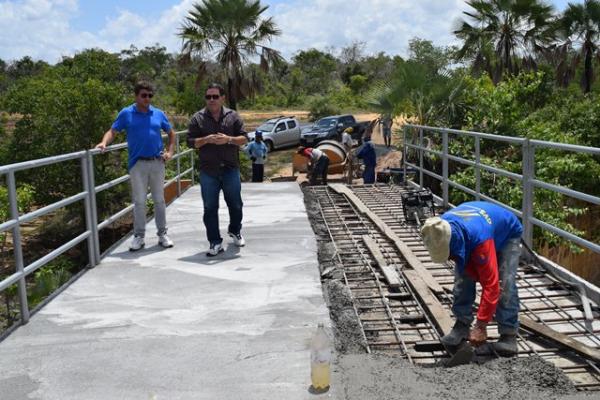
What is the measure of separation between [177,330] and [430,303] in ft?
6.44

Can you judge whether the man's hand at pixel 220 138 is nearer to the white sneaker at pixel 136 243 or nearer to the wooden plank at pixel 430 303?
the white sneaker at pixel 136 243

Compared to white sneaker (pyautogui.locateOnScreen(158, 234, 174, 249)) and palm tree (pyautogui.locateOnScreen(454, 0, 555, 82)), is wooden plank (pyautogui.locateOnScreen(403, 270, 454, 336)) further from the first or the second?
palm tree (pyautogui.locateOnScreen(454, 0, 555, 82))

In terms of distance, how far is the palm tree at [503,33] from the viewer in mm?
26266

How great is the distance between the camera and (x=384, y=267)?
21.4 ft

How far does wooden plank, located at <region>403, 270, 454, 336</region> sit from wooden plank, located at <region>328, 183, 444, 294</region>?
0.21ft

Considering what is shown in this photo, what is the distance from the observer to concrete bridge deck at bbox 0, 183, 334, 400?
3.84 metres

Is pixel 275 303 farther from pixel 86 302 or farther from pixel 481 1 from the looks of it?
pixel 481 1

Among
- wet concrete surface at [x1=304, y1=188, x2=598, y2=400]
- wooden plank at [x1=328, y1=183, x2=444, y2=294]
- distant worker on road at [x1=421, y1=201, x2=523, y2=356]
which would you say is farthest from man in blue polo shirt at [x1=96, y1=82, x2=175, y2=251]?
distant worker on road at [x1=421, y1=201, x2=523, y2=356]

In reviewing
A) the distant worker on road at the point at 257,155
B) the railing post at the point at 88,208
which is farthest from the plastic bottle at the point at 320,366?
the distant worker on road at the point at 257,155

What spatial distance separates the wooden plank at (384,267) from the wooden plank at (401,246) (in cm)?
22

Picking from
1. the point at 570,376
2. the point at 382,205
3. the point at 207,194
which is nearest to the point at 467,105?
the point at 382,205

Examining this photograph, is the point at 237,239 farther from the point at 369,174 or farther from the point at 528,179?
the point at 369,174

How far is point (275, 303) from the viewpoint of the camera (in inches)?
210

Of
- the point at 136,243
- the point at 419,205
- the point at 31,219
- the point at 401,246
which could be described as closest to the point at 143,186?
the point at 136,243
